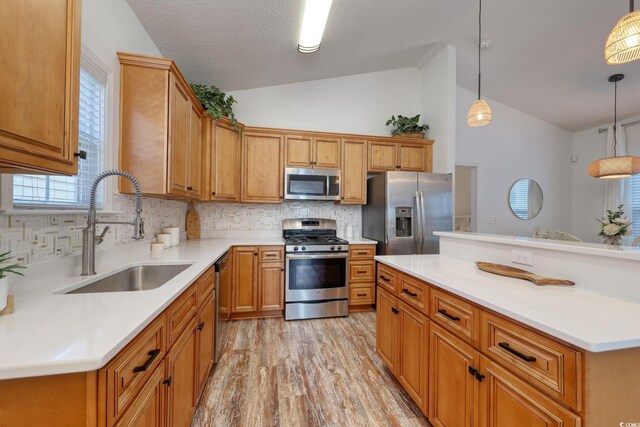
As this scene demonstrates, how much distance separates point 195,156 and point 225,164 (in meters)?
0.47

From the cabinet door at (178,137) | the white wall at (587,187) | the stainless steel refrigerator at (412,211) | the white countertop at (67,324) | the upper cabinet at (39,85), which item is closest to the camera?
the white countertop at (67,324)

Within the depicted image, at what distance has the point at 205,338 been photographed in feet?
5.55

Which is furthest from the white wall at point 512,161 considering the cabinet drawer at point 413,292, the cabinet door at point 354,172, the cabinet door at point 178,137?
the cabinet door at point 178,137

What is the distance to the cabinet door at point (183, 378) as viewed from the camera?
111 centimetres

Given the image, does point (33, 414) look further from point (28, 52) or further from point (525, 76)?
point (525, 76)

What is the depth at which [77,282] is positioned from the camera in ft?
3.96

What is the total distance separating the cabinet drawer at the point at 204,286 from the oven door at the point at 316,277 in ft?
3.94

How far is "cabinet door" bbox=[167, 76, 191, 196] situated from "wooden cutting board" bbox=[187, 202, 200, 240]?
1088mm

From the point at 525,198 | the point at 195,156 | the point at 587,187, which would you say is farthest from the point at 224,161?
the point at 587,187

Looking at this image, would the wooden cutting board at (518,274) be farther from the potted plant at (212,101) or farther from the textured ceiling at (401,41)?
the potted plant at (212,101)

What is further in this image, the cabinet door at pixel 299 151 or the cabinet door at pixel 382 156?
the cabinet door at pixel 382 156

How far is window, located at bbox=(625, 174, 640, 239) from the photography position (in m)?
4.22

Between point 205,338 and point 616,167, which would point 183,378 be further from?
point 616,167

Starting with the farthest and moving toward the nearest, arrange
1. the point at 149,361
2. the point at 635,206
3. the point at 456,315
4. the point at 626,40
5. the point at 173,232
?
1. the point at 635,206
2. the point at 173,232
3. the point at 626,40
4. the point at 456,315
5. the point at 149,361
